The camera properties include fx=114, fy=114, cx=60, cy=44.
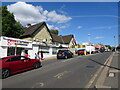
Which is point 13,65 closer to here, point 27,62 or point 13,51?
point 27,62

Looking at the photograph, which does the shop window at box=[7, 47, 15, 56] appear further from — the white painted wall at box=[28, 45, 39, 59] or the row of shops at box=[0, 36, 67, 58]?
the white painted wall at box=[28, 45, 39, 59]

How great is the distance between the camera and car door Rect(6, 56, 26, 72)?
859 centimetres

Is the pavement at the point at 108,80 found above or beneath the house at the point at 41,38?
beneath

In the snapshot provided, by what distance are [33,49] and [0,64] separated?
1546 cm

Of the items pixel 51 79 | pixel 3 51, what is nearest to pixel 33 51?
pixel 3 51

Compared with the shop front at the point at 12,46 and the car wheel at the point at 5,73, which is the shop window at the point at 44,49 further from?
the car wheel at the point at 5,73

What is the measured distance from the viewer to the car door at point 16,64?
8595 millimetres

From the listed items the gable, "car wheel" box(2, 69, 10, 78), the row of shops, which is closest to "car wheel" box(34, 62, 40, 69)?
"car wheel" box(2, 69, 10, 78)

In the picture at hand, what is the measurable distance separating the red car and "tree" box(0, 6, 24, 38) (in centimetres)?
1960

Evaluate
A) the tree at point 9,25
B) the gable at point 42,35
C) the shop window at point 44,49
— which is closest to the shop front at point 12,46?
the shop window at point 44,49

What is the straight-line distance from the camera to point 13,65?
869cm

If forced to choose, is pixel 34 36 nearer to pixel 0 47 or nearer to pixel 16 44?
pixel 16 44

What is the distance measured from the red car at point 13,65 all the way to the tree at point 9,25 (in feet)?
64.3

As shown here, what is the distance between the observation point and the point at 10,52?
1866 cm
